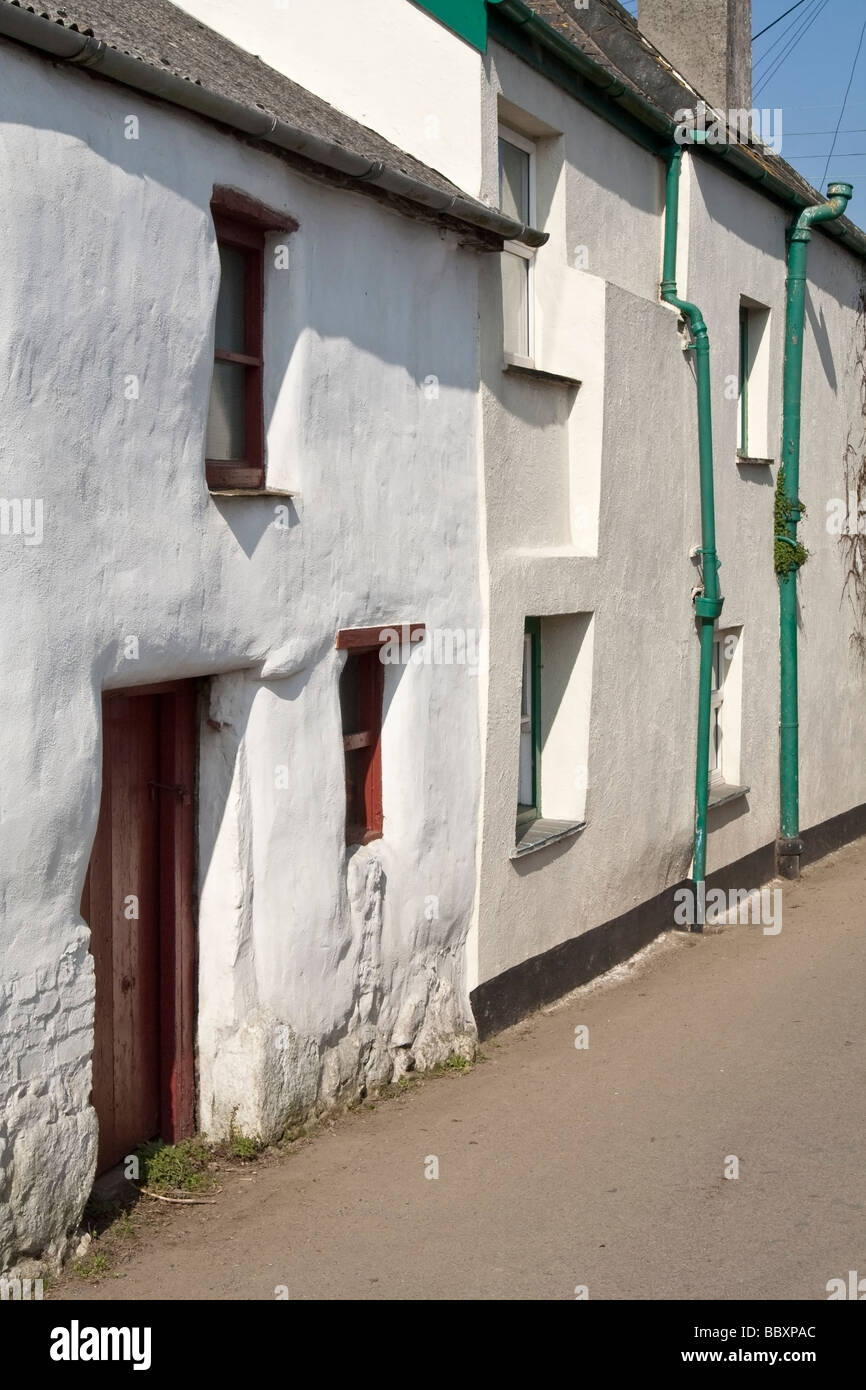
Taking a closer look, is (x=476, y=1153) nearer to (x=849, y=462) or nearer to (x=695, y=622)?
(x=695, y=622)

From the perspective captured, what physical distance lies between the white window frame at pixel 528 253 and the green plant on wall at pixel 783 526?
4643mm

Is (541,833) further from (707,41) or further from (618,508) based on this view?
(707,41)

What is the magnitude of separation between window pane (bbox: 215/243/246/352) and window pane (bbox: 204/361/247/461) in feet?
0.38

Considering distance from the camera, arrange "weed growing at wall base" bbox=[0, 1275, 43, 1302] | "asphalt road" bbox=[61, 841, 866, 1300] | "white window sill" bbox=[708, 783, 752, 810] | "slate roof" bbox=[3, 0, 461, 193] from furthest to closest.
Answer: "white window sill" bbox=[708, 783, 752, 810], "slate roof" bbox=[3, 0, 461, 193], "asphalt road" bbox=[61, 841, 866, 1300], "weed growing at wall base" bbox=[0, 1275, 43, 1302]

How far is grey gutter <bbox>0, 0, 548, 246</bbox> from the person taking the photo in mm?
5371

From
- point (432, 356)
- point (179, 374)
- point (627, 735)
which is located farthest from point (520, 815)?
point (179, 374)

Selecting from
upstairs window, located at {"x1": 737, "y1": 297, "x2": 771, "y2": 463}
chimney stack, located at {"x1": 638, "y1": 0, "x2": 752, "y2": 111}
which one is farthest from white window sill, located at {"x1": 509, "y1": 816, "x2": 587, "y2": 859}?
chimney stack, located at {"x1": 638, "y1": 0, "x2": 752, "y2": 111}

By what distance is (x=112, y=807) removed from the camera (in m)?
6.73

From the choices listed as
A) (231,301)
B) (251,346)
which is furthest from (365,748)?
(231,301)

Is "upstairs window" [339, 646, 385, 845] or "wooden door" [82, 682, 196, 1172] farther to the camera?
"upstairs window" [339, 646, 385, 845]

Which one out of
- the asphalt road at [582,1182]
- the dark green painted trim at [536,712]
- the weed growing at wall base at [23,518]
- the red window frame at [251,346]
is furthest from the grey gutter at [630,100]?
the asphalt road at [582,1182]

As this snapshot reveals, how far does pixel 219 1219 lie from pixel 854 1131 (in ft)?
11.5

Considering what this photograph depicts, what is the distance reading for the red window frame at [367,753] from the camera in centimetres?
821

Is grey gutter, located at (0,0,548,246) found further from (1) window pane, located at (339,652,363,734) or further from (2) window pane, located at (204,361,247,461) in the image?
(1) window pane, located at (339,652,363,734)
